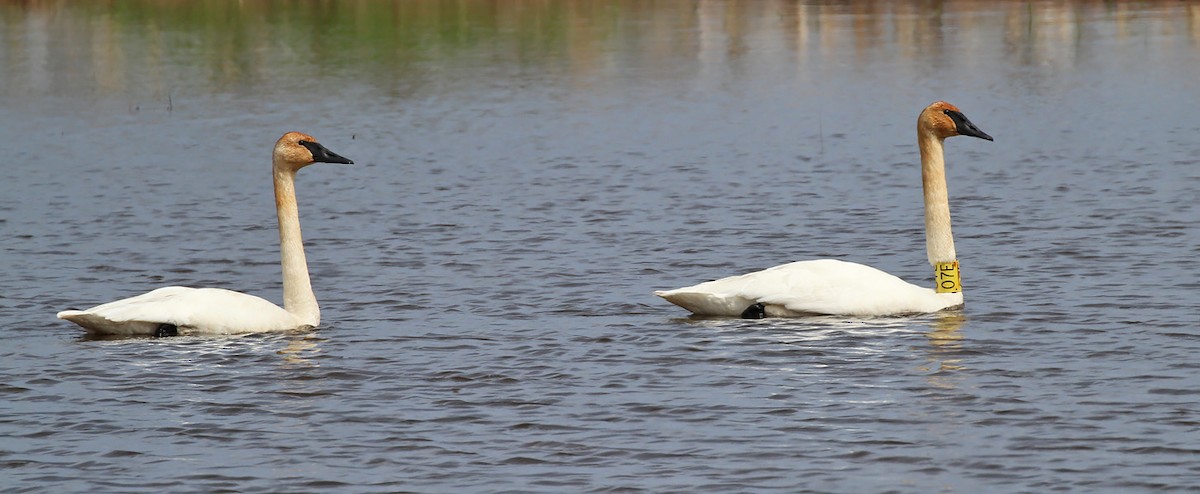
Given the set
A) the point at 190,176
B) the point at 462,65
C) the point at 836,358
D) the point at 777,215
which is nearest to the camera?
the point at 836,358

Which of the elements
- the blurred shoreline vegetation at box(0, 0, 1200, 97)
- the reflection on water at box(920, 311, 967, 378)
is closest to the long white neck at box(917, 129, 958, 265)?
the reflection on water at box(920, 311, 967, 378)

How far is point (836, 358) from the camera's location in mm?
11297

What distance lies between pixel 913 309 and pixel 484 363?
9.41 ft

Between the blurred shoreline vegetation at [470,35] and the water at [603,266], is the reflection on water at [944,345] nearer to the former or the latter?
the water at [603,266]

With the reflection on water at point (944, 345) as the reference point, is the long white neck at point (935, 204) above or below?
above

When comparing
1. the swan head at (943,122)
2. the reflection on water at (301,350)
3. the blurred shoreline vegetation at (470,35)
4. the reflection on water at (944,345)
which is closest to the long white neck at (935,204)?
the swan head at (943,122)

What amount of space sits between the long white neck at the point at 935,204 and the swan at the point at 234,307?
3.86m

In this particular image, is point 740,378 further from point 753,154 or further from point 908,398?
point 753,154

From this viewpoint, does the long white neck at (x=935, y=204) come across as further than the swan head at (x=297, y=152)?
Yes

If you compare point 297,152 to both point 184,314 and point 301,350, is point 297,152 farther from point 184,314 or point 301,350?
point 301,350

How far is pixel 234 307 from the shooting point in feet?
40.5

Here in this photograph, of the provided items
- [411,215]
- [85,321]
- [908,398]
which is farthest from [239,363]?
[411,215]

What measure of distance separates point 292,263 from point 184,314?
2.90 feet

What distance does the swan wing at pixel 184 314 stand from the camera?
12172 mm
